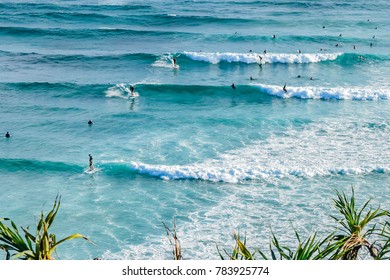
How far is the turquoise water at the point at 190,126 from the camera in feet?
76.9

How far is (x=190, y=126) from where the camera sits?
33.4 m

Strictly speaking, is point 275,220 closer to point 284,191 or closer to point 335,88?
point 284,191

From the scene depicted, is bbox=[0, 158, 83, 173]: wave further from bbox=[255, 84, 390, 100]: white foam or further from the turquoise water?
bbox=[255, 84, 390, 100]: white foam

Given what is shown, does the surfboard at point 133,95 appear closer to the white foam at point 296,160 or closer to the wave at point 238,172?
the white foam at point 296,160

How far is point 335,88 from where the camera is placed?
39.7m

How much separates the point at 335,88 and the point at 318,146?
11.2 m

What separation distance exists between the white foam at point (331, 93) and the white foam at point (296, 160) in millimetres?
6441

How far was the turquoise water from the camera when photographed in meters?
23.4

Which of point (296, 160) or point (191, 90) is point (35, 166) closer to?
point (296, 160)

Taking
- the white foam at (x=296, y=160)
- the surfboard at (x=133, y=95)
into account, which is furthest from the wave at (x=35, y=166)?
the surfboard at (x=133, y=95)

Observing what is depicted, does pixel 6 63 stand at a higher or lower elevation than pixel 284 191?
higher

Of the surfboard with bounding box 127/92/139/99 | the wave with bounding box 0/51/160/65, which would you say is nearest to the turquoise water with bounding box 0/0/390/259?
the wave with bounding box 0/51/160/65

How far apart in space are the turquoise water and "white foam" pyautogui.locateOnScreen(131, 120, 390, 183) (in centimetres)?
9
